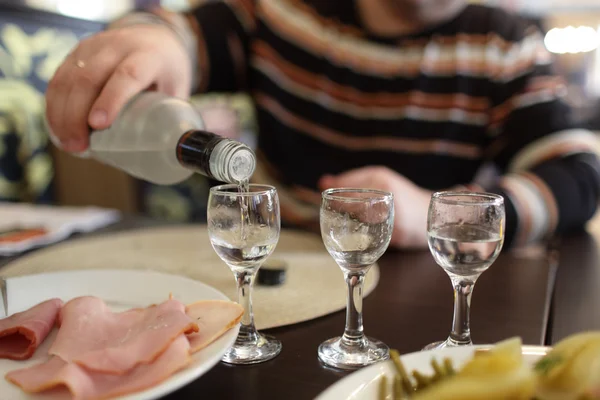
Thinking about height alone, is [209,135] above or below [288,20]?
below

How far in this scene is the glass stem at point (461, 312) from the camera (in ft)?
1.64

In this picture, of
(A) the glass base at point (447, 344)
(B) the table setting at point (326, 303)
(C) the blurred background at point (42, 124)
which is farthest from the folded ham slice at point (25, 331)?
(C) the blurred background at point (42, 124)

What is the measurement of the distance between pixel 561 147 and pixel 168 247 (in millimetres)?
786

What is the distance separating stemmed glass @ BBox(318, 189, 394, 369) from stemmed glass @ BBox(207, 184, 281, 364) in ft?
0.17

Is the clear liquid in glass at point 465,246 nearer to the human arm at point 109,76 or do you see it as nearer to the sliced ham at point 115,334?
the sliced ham at point 115,334

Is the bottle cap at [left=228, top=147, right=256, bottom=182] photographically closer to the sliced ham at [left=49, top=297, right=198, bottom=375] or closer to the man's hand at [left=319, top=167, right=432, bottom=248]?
the sliced ham at [left=49, top=297, right=198, bottom=375]

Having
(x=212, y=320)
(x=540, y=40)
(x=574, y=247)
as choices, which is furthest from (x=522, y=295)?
(x=540, y=40)

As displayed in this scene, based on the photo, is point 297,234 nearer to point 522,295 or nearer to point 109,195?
point 522,295

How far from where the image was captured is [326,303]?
62 cm

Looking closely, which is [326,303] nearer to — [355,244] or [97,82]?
[355,244]

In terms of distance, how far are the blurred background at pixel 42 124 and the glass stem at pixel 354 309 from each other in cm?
138

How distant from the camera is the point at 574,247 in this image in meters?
0.90

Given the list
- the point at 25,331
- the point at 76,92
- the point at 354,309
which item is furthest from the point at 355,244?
the point at 76,92

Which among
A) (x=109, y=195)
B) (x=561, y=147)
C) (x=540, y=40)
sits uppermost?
(x=540, y=40)
